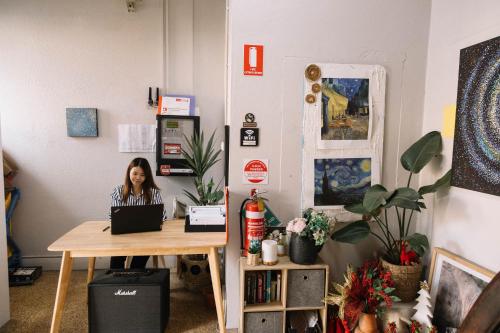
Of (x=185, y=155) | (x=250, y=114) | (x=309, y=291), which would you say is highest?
(x=250, y=114)

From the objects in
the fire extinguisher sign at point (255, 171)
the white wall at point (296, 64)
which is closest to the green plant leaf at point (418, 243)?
the white wall at point (296, 64)

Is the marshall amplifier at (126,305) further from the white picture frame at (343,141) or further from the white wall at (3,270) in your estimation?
the white picture frame at (343,141)

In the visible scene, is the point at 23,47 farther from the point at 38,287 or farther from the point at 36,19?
the point at 38,287

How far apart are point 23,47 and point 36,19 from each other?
0.32m

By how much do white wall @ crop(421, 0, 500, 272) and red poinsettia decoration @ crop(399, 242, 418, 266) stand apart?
240mm

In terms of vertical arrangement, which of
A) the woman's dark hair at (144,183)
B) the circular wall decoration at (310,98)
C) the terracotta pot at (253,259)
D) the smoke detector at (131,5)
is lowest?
the terracotta pot at (253,259)

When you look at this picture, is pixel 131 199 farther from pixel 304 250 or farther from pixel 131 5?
pixel 131 5

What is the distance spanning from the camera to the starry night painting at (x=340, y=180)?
7.23 feet

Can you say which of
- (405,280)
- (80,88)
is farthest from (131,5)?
(405,280)

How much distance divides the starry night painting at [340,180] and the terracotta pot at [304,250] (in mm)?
369

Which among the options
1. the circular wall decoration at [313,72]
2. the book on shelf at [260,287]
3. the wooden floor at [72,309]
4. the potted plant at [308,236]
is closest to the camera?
the potted plant at [308,236]

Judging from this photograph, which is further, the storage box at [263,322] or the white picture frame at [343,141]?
the white picture frame at [343,141]

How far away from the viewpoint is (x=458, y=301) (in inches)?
70.8

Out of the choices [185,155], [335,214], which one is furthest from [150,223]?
[335,214]
